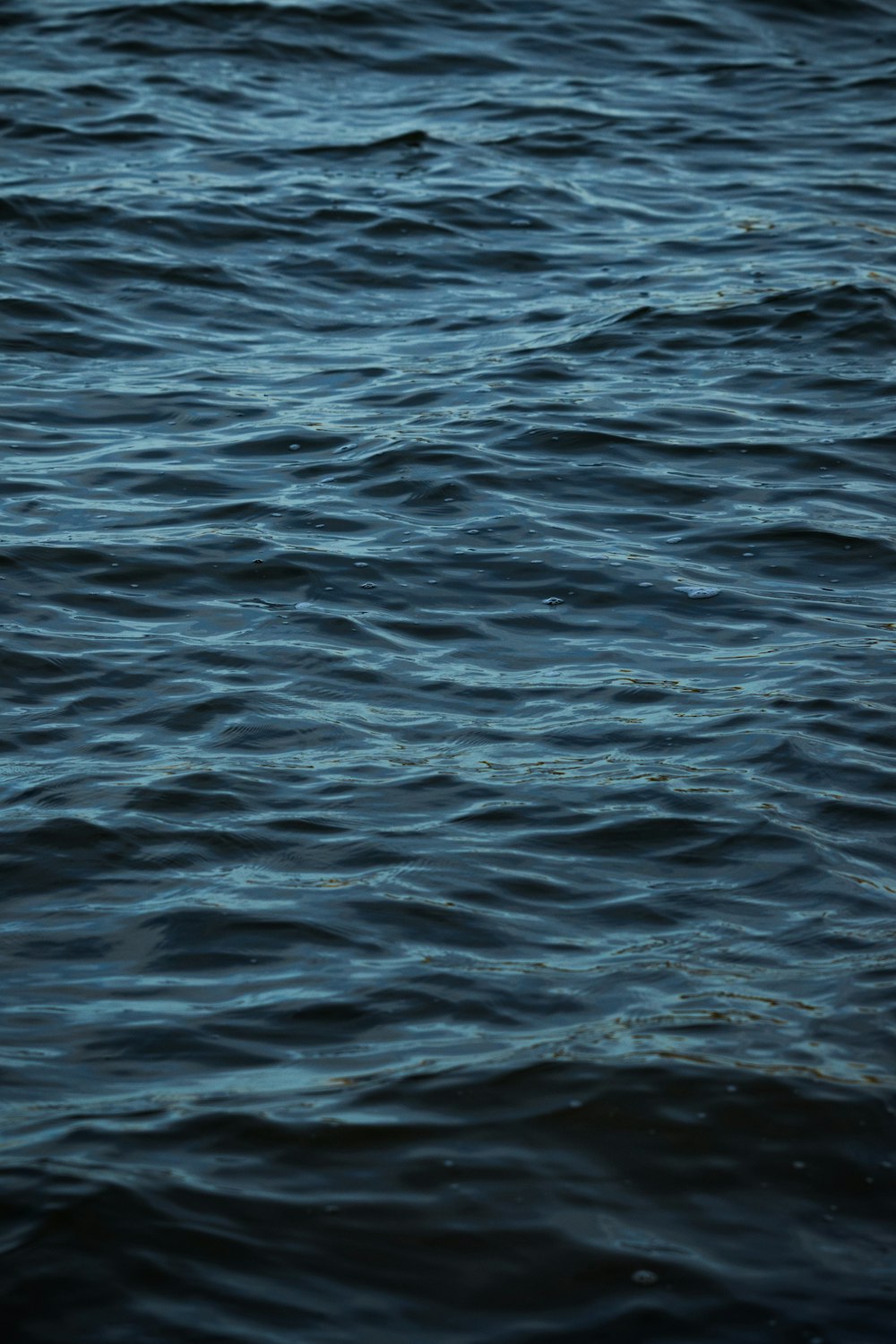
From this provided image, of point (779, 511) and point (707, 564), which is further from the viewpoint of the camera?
point (779, 511)

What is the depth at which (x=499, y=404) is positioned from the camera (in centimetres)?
758

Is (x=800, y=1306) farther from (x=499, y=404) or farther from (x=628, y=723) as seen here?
(x=499, y=404)

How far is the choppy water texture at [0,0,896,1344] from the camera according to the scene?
325 cm

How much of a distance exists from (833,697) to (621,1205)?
2.29 m

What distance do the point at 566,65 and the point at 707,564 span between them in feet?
26.3

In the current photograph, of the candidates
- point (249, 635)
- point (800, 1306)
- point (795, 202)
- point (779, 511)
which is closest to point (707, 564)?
point (779, 511)

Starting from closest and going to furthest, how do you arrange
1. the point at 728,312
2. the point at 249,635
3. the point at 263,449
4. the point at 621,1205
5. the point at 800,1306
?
the point at 800,1306
the point at 621,1205
the point at 249,635
the point at 263,449
the point at 728,312

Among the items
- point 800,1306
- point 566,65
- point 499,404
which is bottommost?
point 800,1306

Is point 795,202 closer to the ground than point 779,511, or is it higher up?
higher up

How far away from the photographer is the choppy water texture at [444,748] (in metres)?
3.25

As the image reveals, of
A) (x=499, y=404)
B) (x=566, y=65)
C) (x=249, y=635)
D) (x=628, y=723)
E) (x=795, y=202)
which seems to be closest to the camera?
(x=628, y=723)

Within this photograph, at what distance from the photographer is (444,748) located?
16.2 feet

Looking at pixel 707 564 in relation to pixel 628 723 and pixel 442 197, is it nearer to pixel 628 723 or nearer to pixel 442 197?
pixel 628 723

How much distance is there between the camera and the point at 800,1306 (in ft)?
10.1
